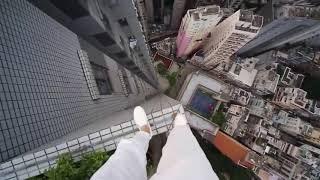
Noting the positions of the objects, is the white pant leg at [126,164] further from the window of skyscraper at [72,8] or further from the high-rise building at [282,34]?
the high-rise building at [282,34]

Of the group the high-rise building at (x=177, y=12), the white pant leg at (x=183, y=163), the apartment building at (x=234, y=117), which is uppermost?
the high-rise building at (x=177, y=12)

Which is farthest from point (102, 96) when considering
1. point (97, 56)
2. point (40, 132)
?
point (40, 132)

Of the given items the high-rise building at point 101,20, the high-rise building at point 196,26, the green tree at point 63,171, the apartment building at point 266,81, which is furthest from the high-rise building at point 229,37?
the green tree at point 63,171

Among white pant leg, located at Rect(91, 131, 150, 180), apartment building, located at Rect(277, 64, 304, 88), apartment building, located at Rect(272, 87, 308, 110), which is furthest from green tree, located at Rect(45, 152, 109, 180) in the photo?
apartment building, located at Rect(277, 64, 304, 88)

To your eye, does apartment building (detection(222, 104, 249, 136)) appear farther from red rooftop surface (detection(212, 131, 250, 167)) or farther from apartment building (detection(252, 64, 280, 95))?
apartment building (detection(252, 64, 280, 95))

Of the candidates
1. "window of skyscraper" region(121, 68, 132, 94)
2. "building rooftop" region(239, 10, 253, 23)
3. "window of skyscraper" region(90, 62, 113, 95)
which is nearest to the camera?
"window of skyscraper" region(90, 62, 113, 95)
